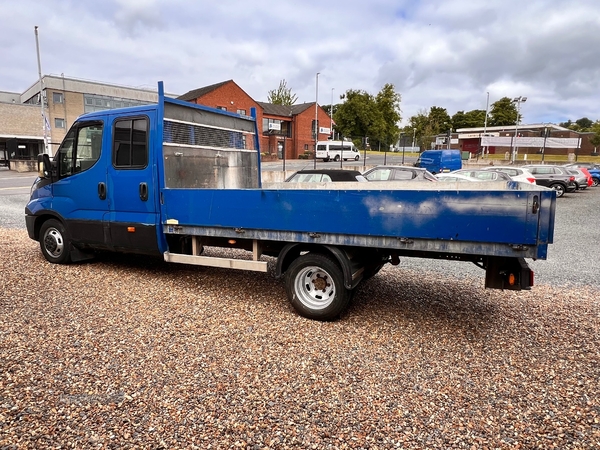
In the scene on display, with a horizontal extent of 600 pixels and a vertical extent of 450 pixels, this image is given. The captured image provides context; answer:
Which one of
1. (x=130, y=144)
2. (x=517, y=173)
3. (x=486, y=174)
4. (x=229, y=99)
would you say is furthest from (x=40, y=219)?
(x=229, y=99)

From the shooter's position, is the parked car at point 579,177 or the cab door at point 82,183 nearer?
the cab door at point 82,183

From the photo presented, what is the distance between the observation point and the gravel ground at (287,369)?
2.88 m

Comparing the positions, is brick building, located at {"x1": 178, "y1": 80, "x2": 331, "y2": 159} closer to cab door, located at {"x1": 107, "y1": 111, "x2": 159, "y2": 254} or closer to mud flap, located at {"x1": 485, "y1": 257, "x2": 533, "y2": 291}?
cab door, located at {"x1": 107, "y1": 111, "x2": 159, "y2": 254}

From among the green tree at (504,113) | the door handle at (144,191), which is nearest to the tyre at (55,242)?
the door handle at (144,191)

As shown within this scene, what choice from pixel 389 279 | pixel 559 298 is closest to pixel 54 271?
pixel 389 279

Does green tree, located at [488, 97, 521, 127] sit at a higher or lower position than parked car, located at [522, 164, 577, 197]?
higher

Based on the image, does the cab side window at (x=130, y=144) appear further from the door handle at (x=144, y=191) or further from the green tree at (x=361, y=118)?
the green tree at (x=361, y=118)

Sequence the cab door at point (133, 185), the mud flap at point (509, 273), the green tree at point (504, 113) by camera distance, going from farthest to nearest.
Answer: the green tree at point (504, 113) < the cab door at point (133, 185) < the mud flap at point (509, 273)

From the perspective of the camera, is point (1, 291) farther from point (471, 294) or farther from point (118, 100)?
point (118, 100)

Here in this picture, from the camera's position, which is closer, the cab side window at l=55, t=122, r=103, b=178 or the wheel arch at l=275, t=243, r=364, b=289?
the wheel arch at l=275, t=243, r=364, b=289

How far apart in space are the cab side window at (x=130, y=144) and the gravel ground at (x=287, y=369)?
1.82 meters

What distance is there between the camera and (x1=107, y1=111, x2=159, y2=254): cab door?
5.71 metres

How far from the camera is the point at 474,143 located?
2628 inches

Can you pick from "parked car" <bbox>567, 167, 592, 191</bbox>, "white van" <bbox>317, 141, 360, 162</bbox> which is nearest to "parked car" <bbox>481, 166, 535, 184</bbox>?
"parked car" <bbox>567, 167, 592, 191</bbox>
